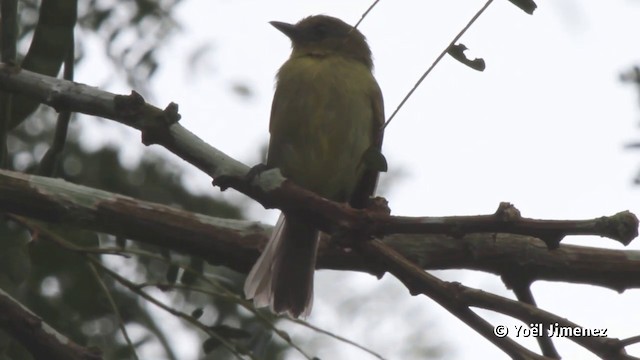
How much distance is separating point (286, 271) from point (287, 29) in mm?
1689

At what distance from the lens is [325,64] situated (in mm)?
4930

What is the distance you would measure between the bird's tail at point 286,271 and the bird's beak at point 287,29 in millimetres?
1474

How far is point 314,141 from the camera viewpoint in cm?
458

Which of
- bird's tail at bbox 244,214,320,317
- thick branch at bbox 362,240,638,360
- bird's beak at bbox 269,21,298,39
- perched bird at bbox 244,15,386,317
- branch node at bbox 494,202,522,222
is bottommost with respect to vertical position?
thick branch at bbox 362,240,638,360

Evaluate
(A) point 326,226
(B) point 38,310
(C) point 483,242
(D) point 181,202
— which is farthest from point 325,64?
(A) point 326,226

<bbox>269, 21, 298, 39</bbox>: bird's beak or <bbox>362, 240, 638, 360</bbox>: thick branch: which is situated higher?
<bbox>269, 21, 298, 39</bbox>: bird's beak

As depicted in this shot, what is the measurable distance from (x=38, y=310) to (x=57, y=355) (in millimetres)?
719

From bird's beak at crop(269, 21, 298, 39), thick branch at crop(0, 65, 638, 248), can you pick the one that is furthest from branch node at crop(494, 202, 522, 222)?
bird's beak at crop(269, 21, 298, 39)

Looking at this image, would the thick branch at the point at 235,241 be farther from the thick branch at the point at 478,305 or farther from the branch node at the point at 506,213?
the branch node at the point at 506,213

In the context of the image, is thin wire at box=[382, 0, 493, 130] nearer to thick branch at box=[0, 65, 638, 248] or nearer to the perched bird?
thick branch at box=[0, 65, 638, 248]

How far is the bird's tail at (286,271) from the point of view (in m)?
3.84

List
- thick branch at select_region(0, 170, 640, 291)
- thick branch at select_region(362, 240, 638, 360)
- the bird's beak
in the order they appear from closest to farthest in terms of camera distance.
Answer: thick branch at select_region(362, 240, 638, 360) → thick branch at select_region(0, 170, 640, 291) → the bird's beak

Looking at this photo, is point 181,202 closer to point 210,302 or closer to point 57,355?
point 210,302

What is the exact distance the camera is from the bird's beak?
5.58 metres
